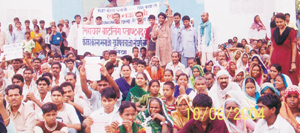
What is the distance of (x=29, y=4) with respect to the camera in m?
14.9

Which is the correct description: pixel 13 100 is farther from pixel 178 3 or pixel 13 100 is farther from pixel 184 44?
pixel 178 3

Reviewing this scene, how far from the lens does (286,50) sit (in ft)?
22.3

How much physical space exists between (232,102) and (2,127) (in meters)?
2.56

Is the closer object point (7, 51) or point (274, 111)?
point (274, 111)

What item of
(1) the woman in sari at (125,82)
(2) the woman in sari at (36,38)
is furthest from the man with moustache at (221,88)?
(2) the woman in sari at (36,38)

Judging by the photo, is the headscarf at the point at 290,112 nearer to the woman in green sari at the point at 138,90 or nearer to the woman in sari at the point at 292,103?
the woman in sari at the point at 292,103

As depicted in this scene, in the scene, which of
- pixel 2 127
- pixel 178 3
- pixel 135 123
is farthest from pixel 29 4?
pixel 2 127

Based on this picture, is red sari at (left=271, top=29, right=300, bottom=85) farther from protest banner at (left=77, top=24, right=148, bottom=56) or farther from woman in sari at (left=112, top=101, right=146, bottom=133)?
protest banner at (left=77, top=24, right=148, bottom=56)

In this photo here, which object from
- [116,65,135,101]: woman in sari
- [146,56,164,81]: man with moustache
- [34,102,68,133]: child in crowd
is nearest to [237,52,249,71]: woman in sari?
[146,56,164,81]: man with moustache

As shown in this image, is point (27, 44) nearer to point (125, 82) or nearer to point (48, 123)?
point (125, 82)

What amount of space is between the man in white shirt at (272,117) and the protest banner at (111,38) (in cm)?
558

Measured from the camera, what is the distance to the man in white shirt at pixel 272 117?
3.98 m

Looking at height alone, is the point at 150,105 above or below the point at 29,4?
below

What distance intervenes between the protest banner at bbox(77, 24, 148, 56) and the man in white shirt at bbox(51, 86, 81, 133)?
429 centimetres
